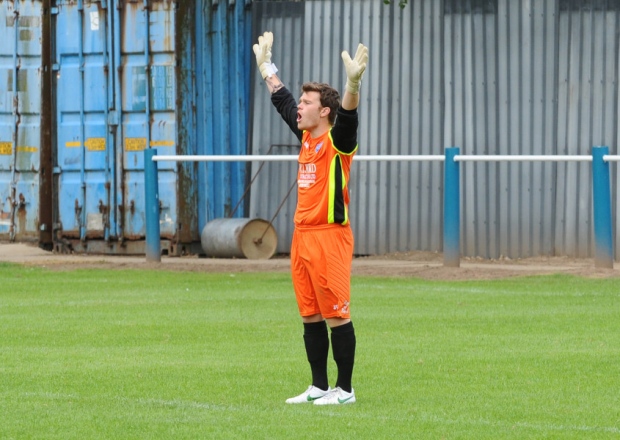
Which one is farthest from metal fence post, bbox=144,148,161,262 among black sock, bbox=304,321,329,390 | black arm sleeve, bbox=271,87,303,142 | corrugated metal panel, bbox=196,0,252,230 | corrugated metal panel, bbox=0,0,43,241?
black sock, bbox=304,321,329,390

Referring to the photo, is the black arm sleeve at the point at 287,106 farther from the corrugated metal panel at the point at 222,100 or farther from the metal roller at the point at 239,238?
the corrugated metal panel at the point at 222,100

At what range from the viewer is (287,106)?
8438 millimetres

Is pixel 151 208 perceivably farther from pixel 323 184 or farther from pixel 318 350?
pixel 323 184

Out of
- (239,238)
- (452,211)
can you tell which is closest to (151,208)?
(239,238)

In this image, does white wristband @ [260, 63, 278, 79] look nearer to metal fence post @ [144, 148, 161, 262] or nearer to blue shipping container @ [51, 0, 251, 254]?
metal fence post @ [144, 148, 161, 262]

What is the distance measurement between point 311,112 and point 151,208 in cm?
1092

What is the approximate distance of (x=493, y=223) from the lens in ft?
65.1

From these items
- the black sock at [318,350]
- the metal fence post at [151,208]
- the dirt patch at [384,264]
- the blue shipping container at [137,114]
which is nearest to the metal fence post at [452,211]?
the dirt patch at [384,264]

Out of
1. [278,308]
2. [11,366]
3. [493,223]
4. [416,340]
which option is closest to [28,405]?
[11,366]

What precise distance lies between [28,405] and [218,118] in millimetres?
13641

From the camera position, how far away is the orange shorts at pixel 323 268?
7840mm

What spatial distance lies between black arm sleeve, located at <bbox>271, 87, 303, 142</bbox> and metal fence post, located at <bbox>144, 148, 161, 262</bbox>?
1017 centimetres

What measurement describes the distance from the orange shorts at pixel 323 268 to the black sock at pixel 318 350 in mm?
138

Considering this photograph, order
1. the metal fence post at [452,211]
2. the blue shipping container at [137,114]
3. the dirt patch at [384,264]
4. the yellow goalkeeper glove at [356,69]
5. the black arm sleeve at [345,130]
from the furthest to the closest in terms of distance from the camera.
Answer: the blue shipping container at [137,114] < the metal fence post at [452,211] < the dirt patch at [384,264] < the black arm sleeve at [345,130] < the yellow goalkeeper glove at [356,69]
